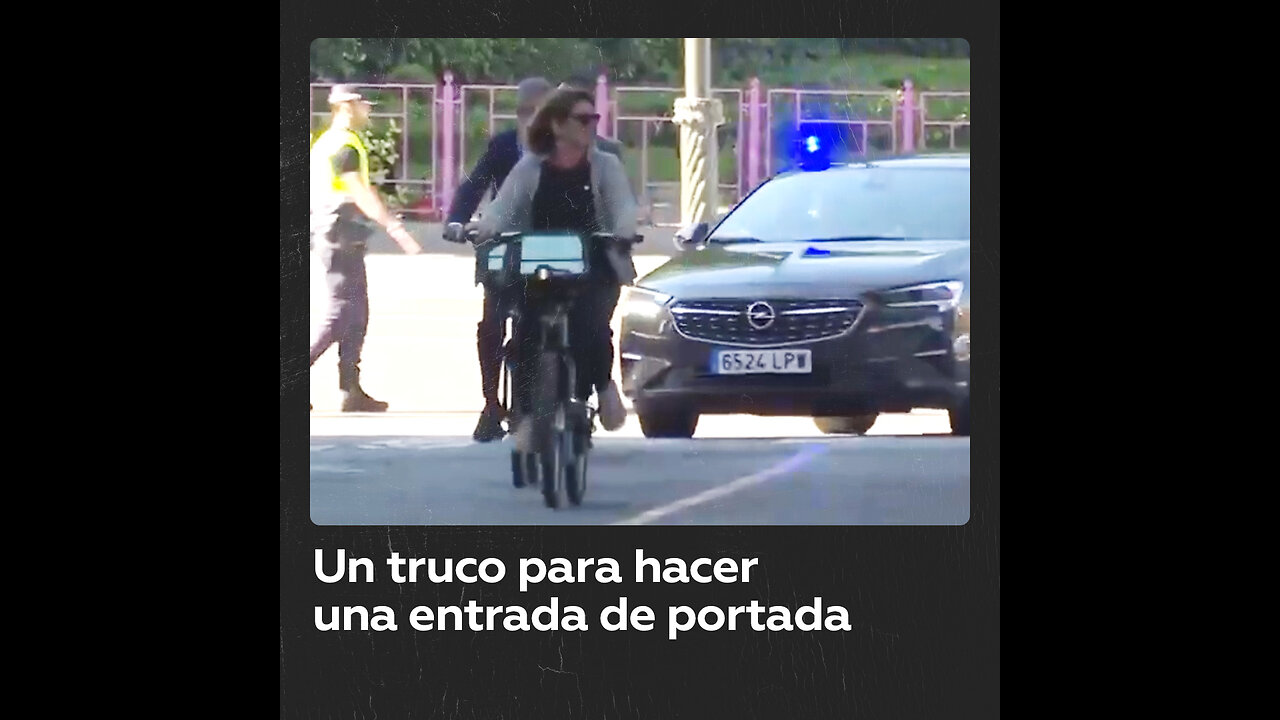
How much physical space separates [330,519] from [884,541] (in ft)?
5.36

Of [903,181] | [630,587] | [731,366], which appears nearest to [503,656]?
[630,587]

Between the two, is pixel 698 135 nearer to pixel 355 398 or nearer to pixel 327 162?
pixel 327 162

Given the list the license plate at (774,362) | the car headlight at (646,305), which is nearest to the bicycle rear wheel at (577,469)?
the car headlight at (646,305)

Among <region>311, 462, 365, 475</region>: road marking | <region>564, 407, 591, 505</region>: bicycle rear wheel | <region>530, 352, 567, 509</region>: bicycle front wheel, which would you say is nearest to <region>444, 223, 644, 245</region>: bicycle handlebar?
<region>530, 352, 567, 509</region>: bicycle front wheel

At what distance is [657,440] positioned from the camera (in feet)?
32.3

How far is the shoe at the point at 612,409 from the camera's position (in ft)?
32.5

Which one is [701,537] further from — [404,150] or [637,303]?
[404,150]

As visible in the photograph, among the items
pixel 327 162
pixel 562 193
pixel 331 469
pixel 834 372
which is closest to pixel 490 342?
pixel 562 193

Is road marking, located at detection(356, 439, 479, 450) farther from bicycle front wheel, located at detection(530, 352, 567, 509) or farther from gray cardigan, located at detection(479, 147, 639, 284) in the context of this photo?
gray cardigan, located at detection(479, 147, 639, 284)

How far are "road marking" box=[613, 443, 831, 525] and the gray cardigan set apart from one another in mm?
812

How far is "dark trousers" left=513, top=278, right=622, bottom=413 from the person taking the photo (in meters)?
9.86

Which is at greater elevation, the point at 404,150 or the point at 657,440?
the point at 404,150

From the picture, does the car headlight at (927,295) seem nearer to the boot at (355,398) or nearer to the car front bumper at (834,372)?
the car front bumper at (834,372)

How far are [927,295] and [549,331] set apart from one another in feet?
3.70
